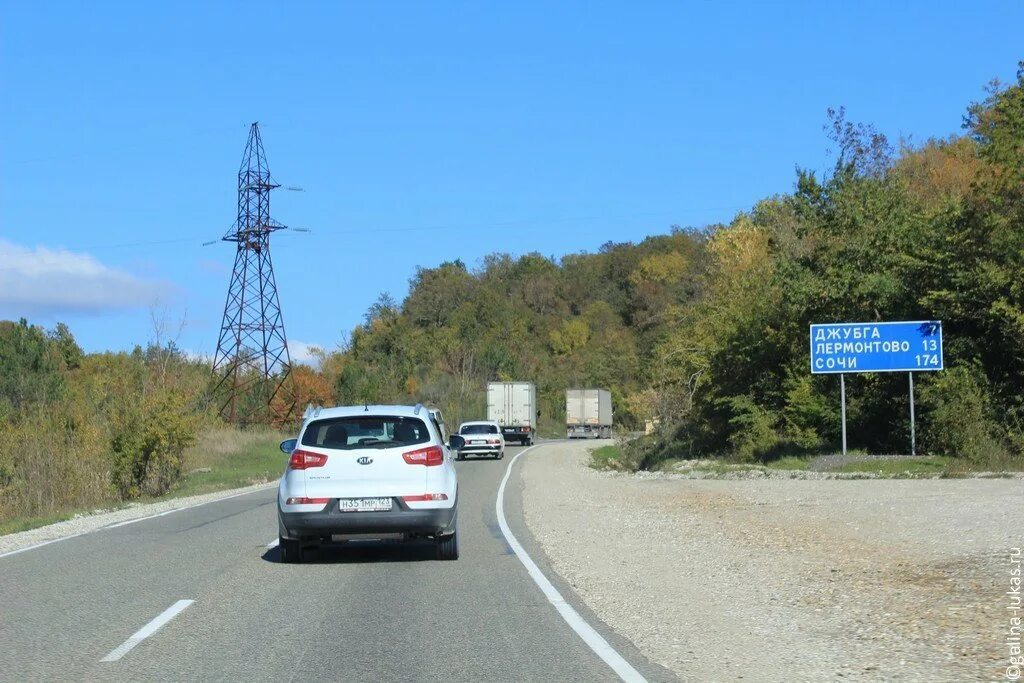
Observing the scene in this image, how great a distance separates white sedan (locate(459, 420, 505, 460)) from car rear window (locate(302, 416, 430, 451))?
A: 34066 millimetres

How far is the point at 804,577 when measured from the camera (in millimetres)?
11734

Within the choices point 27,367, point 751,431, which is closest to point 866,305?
point 751,431

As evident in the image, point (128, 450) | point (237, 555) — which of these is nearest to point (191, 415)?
point (128, 450)

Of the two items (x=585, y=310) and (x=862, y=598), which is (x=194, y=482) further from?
(x=585, y=310)

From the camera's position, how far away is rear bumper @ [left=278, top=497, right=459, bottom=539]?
12680 mm

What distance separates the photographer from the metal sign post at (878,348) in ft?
100

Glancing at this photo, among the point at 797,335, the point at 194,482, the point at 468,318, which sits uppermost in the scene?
the point at 468,318

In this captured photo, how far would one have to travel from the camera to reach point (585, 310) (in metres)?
117

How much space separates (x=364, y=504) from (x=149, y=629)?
383cm

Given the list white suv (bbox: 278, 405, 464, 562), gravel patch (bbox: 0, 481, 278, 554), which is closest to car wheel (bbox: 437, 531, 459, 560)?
white suv (bbox: 278, 405, 464, 562)

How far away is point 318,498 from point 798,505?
10.5 meters

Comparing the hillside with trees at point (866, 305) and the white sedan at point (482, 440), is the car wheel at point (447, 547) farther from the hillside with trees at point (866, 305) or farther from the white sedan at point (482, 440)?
the white sedan at point (482, 440)

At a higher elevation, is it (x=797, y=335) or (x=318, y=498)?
(x=797, y=335)

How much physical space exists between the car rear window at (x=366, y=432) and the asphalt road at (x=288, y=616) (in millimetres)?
1436
